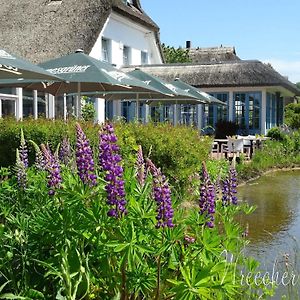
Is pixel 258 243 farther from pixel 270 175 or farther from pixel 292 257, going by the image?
pixel 270 175

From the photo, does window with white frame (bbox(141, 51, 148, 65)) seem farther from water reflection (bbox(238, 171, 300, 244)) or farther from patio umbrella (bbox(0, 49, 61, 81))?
patio umbrella (bbox(0, 49, 61, 81))

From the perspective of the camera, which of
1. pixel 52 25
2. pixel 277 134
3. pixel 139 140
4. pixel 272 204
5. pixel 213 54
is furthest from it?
pixel 213 54

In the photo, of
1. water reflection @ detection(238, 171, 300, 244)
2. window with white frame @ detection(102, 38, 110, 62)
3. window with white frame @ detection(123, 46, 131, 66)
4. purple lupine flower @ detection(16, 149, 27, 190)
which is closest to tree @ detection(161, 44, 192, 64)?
window with white frame @ detection(123, 46, 131, 66)

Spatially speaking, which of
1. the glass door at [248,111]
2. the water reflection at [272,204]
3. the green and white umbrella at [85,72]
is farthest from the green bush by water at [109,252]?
the glass door at [248,111]

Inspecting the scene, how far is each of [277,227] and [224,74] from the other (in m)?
18.0

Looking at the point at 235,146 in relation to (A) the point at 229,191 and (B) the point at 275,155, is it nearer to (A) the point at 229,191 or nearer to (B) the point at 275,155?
(B) the point at 275,155

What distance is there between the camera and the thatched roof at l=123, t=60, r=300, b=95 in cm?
2466

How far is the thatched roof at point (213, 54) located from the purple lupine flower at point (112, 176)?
130 feet

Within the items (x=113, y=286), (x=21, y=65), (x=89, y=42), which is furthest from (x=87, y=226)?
(x=89, y=42)

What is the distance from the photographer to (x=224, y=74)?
25672mm

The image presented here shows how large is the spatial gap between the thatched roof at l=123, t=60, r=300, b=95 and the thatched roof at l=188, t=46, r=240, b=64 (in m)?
14.8

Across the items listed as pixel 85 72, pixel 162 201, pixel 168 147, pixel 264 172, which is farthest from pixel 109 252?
pixel 264 172

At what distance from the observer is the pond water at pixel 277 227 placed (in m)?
5.14

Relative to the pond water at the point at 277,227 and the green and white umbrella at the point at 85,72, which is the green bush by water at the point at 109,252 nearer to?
the pond water at the point at 277,227
